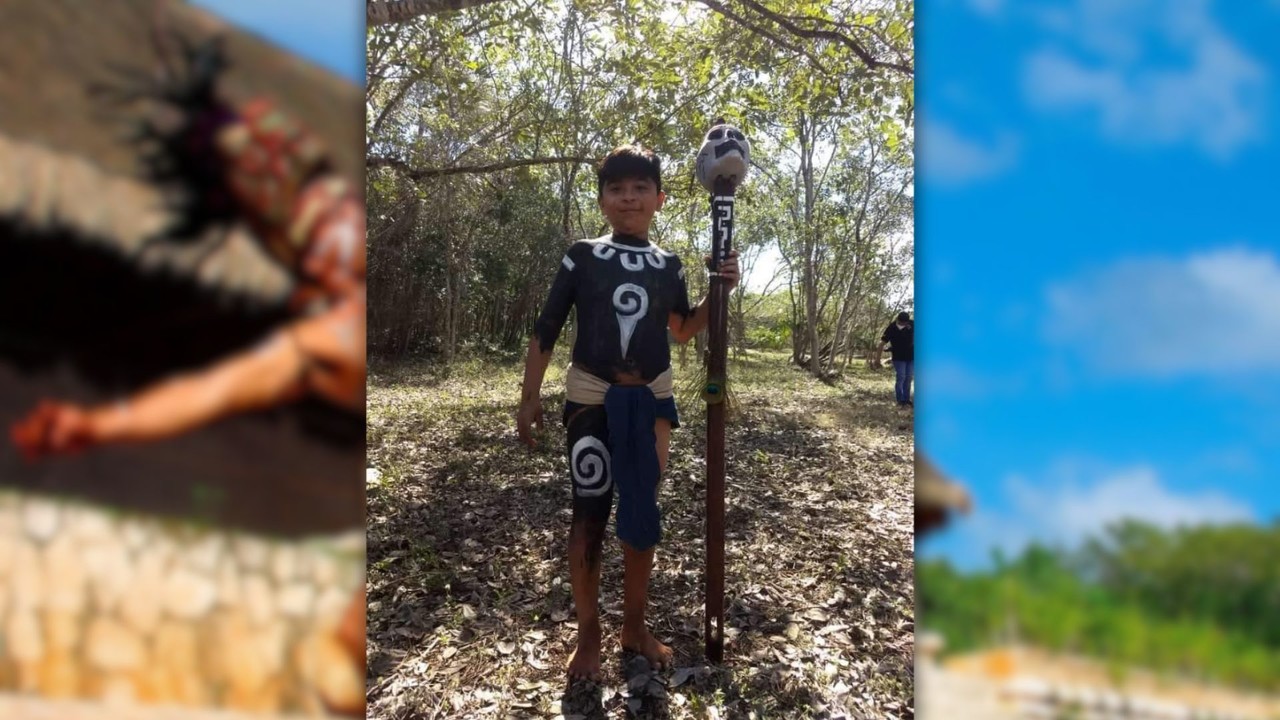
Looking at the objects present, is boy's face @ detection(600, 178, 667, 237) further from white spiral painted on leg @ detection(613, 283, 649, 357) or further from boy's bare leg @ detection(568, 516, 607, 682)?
boy's bare leg @ detection(568, 516, 607, 682)

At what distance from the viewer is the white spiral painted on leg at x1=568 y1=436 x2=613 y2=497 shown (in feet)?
6.72

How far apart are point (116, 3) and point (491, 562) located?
2875 mm

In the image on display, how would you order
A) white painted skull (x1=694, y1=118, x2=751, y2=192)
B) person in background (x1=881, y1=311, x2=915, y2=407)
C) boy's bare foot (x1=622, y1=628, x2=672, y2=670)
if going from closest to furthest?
white painted skull (x1=694, y1=118, x2=751, y2=192) < boy's bare foot (x1=622, y1=628, x2=672, y2=670) < person in background (x1=881, y1=311, x2=915, y2=407)

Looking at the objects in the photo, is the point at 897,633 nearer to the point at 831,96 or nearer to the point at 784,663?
the point at 784,663

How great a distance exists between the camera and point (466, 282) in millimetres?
12555

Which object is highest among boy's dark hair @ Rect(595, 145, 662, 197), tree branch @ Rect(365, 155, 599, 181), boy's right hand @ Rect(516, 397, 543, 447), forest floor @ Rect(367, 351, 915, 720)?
tree branch @ Rect(365, 155, 599, 181)

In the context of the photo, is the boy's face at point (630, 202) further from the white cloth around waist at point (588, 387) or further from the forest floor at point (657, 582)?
the forest floor at point (657, 582)

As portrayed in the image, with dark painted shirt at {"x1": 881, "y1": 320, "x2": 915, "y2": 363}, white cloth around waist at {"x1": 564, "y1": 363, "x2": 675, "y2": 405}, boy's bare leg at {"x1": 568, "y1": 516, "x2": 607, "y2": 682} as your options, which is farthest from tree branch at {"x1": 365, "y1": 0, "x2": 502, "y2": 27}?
dark painted shirt at {"x1": 881, "y1": 320, "x2": 915, "y2": 363}

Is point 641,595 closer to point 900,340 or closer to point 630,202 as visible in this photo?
point 630,202

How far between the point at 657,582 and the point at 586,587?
1.05 metres

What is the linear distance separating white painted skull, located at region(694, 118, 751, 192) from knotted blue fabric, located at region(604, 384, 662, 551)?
0.77 meters

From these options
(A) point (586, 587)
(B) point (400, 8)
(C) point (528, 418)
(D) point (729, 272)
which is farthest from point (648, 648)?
(B) point (400, 8)

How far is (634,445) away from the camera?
205cm

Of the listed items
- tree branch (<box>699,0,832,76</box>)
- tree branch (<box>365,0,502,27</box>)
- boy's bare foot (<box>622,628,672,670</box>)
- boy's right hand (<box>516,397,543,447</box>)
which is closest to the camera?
boy's right hand (<box>516,397,543,447</box>)
